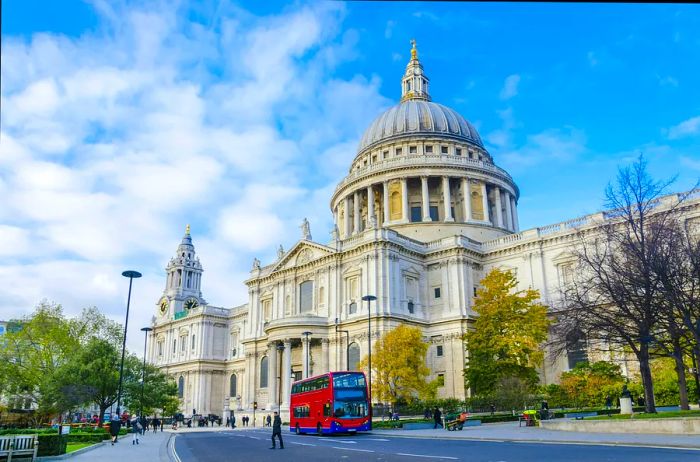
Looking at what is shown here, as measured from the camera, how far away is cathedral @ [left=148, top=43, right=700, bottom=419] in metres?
56.8

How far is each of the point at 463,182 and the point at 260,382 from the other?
112ft

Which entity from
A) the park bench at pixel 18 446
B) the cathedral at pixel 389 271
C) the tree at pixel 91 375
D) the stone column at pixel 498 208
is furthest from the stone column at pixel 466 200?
the park bench at pixel 18 446

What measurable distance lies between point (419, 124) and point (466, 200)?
14.5 metres

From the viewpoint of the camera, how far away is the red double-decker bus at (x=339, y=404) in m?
34.4

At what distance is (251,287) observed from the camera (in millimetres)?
73250

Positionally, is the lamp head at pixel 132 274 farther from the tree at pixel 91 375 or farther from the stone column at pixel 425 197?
the stone column at pixel 425 197

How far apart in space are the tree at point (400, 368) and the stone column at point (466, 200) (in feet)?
85.0

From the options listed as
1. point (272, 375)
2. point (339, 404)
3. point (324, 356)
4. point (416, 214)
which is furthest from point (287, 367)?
point (416, 214)

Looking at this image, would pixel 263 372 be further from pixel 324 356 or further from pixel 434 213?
pixel 434 213

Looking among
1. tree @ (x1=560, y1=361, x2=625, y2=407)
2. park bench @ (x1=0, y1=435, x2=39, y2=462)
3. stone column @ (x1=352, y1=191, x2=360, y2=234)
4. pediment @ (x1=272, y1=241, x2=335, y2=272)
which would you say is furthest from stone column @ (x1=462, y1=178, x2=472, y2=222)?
park bench @ (x1=0, y1=435, x2=39, y2=462)

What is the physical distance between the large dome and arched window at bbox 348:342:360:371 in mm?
32955

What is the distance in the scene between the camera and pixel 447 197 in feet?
234

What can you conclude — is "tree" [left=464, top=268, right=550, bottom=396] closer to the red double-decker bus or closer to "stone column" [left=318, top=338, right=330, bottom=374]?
the red double-decker bus

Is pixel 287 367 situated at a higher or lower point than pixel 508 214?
lower
